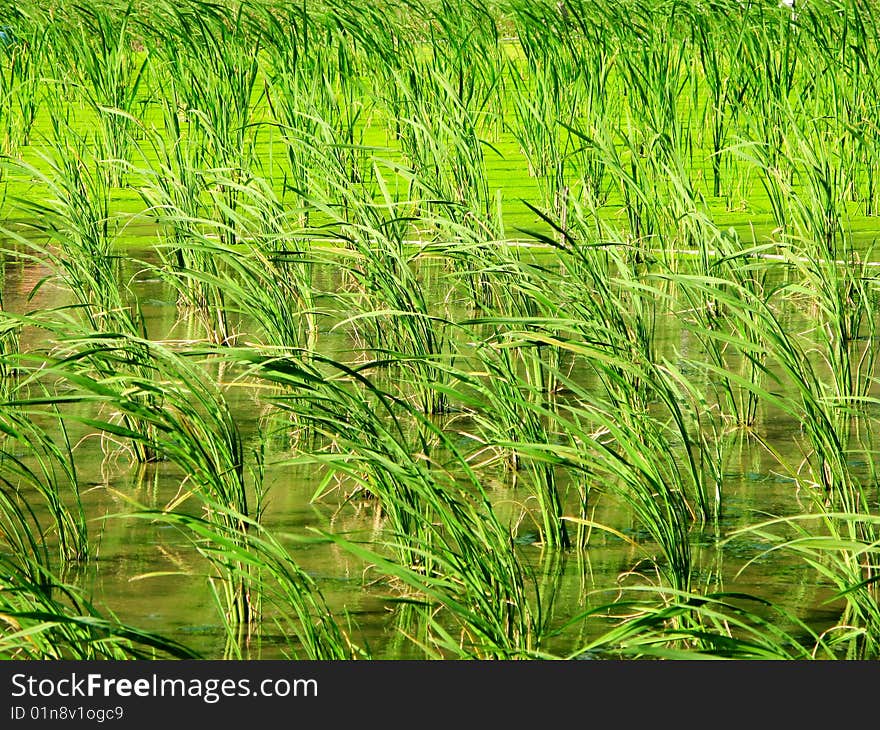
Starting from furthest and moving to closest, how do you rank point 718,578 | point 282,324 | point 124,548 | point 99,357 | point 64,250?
point 64,250
point 282,324
point 99,357
point 124,548
point 718,578

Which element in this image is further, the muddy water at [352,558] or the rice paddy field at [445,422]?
the muddy water at [352,558]

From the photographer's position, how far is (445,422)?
429 centimetres

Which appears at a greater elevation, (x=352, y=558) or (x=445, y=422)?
(x=445, y=422)

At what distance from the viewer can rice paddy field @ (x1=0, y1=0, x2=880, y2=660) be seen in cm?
277

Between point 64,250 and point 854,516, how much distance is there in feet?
10.1

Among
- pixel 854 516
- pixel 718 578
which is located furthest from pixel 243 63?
pixel 854 516

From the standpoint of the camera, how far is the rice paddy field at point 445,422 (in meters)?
2.77

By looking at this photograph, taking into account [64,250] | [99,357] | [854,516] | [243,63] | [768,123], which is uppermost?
[243,63]

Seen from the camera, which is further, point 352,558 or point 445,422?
point 445,422

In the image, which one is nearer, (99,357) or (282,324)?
(99,357)

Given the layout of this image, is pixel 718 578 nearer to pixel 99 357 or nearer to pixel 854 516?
pixel 854 516

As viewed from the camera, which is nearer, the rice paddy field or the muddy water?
the rice paddy field

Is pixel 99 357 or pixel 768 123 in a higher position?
pixel 768 123

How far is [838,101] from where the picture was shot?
673 centimetres
